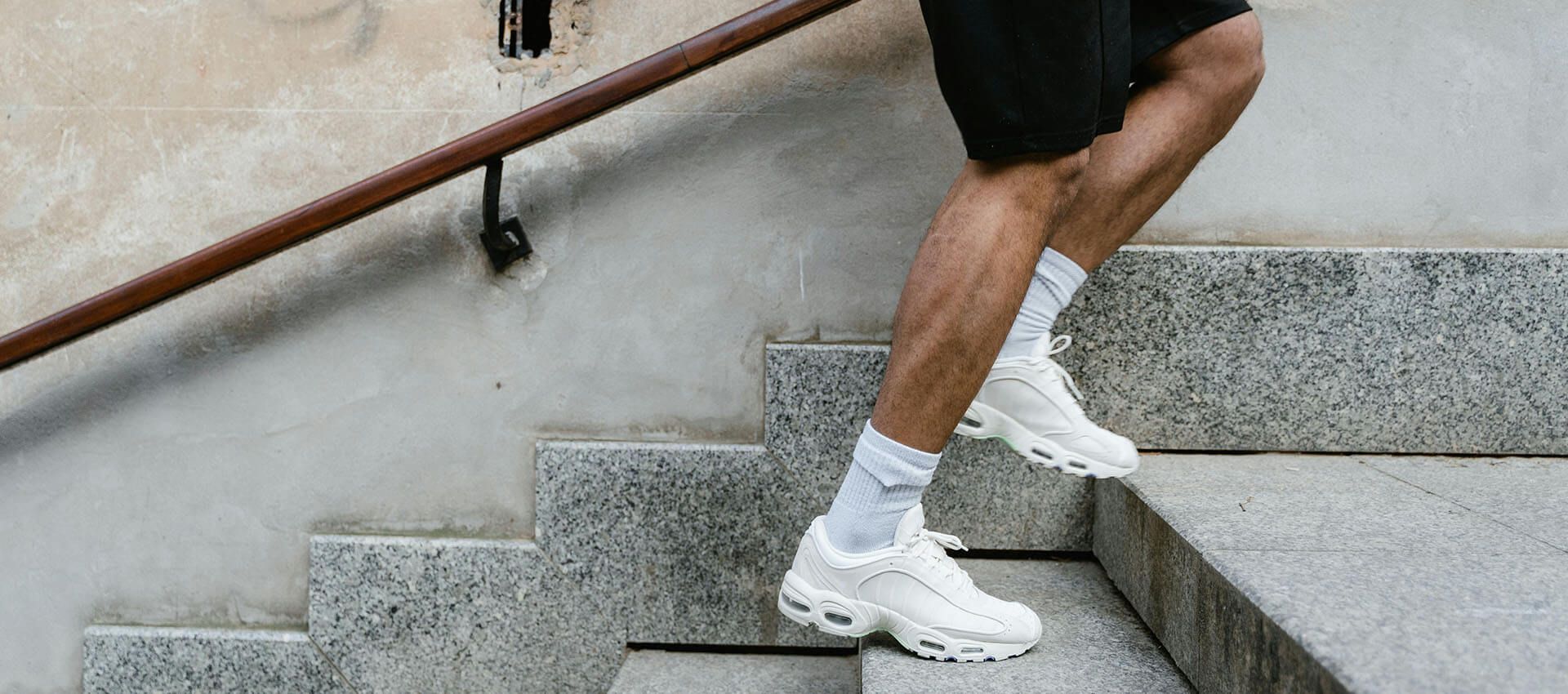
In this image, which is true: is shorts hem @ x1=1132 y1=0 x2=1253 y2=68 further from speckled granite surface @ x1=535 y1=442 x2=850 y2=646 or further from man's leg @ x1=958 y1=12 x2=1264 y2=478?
speckled granite surface @ x1=535 y1=442 x2=850 y2=646

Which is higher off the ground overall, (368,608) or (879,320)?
(879,320)

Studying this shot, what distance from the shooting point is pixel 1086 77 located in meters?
1.07

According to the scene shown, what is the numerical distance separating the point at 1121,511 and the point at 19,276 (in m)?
2.00

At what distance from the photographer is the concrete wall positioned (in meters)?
1.67

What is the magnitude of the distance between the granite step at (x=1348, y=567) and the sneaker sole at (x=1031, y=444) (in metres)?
0.09

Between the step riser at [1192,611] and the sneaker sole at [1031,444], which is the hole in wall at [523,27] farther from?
the step riser at [1192,611]

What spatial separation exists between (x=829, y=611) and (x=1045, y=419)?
40 cm

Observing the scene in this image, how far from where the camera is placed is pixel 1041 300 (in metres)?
1.33

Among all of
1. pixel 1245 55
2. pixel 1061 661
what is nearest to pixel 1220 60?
pixel 1245 55

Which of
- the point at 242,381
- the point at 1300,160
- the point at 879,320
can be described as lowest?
the point at 242,381

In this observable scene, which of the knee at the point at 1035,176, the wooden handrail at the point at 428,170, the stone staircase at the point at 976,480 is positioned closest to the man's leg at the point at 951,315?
the knee at the point at 1035,176

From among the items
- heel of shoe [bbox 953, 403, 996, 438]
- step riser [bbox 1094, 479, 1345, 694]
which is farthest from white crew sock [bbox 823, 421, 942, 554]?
step riser [bbox 1094, 479, 1345, 694]

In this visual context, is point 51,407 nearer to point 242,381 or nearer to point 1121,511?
point 242,381

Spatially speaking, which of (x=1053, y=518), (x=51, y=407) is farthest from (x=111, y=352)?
(x=1053, y=518)
